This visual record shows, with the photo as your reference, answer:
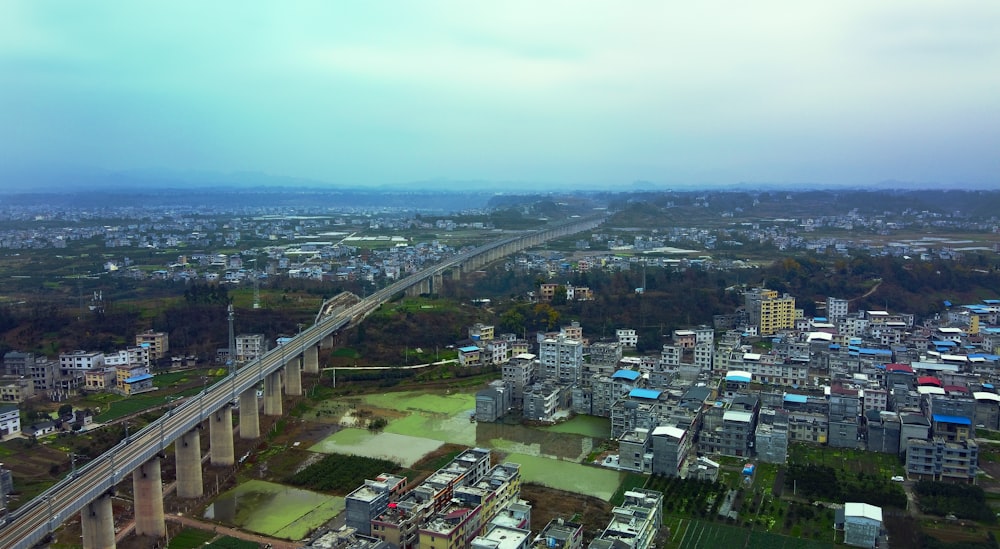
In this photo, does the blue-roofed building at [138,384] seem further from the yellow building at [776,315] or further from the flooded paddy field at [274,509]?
the yellow building at [776,315]

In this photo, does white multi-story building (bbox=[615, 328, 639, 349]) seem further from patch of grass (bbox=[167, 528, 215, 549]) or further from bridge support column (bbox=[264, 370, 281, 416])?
patch of grass (bbox=[167, 528, 215, 549])

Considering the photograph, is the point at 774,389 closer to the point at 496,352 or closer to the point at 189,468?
the point at 496,352

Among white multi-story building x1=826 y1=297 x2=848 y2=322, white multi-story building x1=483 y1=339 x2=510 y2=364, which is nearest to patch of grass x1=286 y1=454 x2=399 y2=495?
white multi-story building x1=483 y1=339 x2=510 y2=364

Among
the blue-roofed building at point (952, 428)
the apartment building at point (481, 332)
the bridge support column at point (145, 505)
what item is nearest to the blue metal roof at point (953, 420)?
the blue-roofed building at point (952, 428)

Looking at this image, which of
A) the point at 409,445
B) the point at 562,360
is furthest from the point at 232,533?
the point at 562,360

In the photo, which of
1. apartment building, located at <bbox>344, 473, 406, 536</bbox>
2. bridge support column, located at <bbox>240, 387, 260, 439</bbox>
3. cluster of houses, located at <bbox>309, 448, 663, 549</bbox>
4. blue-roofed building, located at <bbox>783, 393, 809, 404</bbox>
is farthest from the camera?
blue-roofed building, located at <bbox>783, 393, 809, 404</bbox>

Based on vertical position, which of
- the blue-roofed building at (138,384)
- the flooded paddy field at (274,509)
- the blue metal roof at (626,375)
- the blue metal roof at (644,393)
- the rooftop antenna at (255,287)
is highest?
the rooftop antenna at (255,287)
